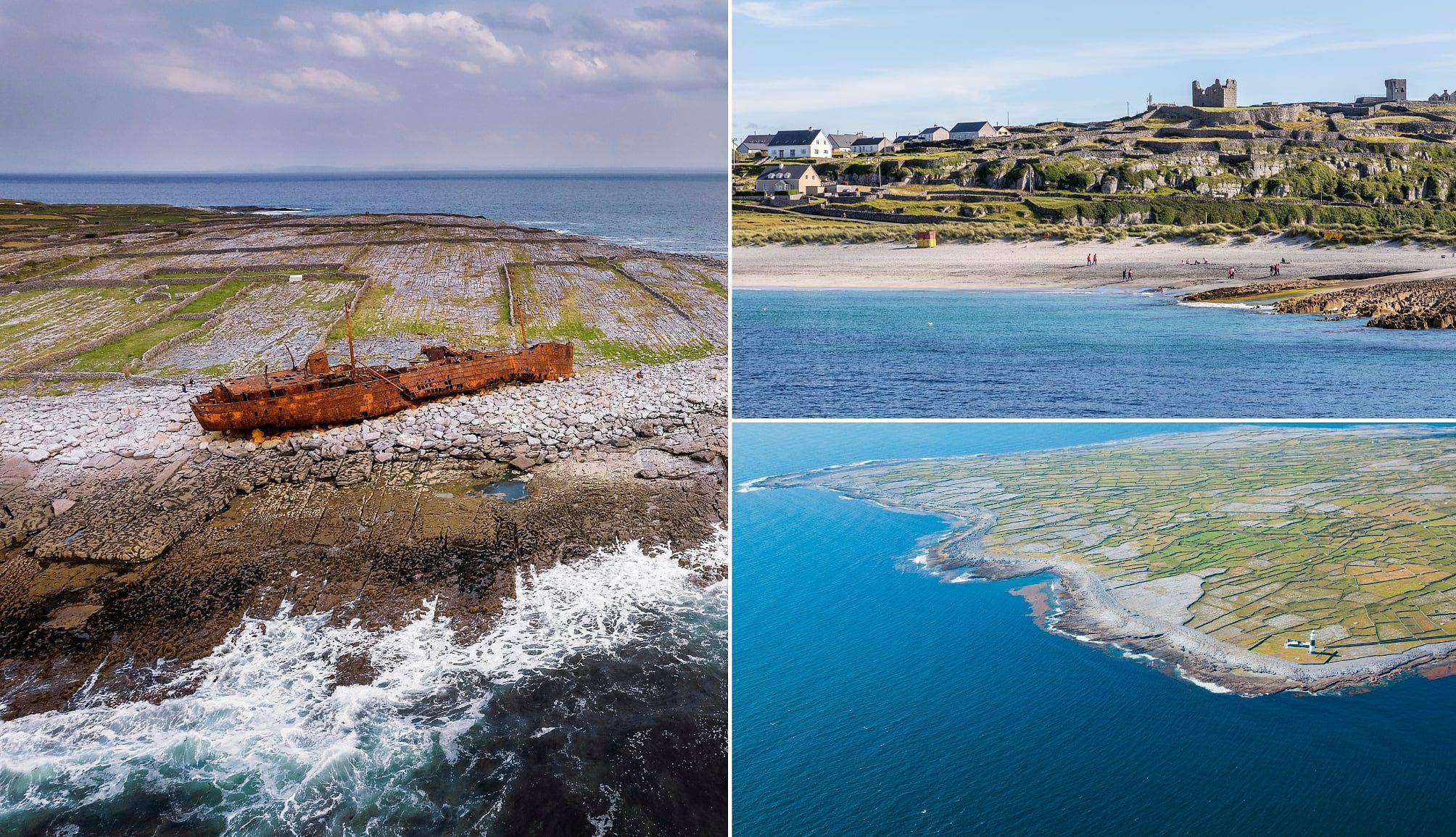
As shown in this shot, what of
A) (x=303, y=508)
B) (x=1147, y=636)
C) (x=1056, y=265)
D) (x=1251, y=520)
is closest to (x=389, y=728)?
(x=303, y=508)

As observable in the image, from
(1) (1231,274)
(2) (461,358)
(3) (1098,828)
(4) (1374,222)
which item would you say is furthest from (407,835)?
(4) (1374,222)

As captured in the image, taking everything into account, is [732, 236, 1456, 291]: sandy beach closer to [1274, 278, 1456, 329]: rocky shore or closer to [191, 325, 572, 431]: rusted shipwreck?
[1274, 278, 1456, 329]: rocky shore

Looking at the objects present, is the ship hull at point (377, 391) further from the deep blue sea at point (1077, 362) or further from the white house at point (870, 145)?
the white house at point (870, 145)

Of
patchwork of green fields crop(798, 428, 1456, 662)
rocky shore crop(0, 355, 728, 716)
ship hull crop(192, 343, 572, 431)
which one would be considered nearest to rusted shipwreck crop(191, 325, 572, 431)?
ship hull crop(192, 343, 572, 431)

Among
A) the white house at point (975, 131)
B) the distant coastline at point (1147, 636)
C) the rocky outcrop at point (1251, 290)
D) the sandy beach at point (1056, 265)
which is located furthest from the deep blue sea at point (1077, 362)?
the white house at point (975, 131)

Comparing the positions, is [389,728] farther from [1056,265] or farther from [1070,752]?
[1056,265]

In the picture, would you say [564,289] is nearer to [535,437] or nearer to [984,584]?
[535,437]
